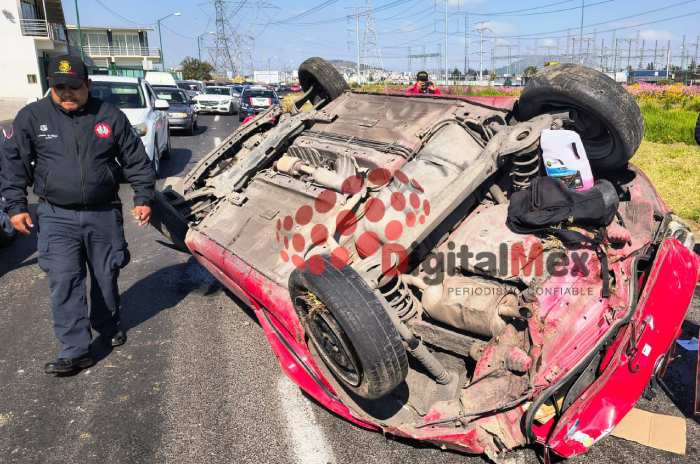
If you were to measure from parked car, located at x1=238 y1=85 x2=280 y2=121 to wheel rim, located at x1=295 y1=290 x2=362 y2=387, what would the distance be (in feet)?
64.1

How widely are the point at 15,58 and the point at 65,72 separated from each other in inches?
1509

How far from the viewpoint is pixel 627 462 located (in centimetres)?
286

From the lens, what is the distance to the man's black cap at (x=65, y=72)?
3428 millimetres

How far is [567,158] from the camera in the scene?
11.7 ft

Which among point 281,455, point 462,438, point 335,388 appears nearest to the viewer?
point 462,438

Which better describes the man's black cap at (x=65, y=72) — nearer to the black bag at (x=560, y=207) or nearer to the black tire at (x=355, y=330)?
the black tire at (x=355, y=330)

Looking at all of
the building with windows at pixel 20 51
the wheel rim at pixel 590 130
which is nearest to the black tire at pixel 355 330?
the wheel rim at pixel 590 130

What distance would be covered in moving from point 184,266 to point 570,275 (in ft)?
13.2

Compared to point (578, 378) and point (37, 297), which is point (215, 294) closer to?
point (37, 297)

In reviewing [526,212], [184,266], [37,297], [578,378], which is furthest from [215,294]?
[578,378]

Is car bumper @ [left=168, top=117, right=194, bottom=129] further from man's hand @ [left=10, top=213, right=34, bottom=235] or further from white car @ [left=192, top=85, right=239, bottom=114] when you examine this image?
man's hand @ [left=10, top=213, right=34, bottom=235]

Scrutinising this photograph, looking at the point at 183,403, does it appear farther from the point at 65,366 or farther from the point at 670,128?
the point at 670,128

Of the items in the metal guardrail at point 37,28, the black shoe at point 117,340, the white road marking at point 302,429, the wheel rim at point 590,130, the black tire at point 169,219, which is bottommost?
the white road marking at point 302,429

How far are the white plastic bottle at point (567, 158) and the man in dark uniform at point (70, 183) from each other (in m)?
2.80
